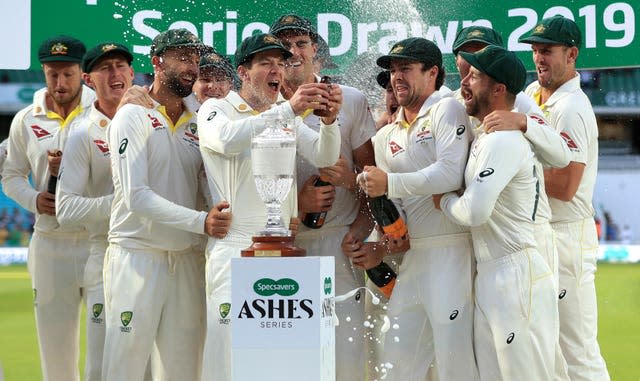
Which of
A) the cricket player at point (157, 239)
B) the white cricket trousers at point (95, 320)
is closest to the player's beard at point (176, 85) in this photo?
the cricket player at point (157, 239)

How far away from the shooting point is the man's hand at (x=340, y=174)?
5609mm

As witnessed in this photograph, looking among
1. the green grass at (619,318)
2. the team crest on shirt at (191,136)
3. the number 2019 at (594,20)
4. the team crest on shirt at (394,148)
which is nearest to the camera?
the team crest on shirt at (394,148)

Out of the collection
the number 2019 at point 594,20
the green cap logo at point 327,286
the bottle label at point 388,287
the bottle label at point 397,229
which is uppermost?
the number 2019 at point 594,20

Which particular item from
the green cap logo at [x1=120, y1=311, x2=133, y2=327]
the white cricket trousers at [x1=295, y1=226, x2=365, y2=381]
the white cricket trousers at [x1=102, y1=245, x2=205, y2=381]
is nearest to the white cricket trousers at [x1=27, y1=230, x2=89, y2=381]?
the white cricket trousers at [x1=102, y1=245, x2=205, y2=381]

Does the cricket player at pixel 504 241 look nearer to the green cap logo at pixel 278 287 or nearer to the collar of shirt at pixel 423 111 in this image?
the collar of shirt at pixel 423 111

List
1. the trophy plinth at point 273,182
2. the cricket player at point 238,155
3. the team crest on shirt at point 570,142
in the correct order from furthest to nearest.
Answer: the team crest on shirt at point 570,142 < the cricket player at point 238,155 < the trophy plinth at point 273,182

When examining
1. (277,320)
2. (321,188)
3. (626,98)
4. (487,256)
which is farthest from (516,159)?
(626,98)

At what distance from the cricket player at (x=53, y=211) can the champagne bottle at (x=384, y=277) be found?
188 centimetres

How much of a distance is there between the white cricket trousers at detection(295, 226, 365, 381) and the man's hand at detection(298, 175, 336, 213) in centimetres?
20

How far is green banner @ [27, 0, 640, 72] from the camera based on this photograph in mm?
7277

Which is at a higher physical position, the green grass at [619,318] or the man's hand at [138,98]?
the man's hand at [138,98]

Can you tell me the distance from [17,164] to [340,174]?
7.74ft

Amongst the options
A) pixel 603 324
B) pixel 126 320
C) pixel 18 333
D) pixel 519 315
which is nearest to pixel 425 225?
pixel 519 315

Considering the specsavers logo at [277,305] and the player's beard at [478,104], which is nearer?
the specsavers logo at [277,305]
